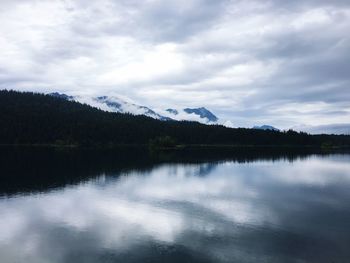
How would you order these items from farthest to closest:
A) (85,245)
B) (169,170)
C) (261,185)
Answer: (169,170) < (261,185) < (85,245)

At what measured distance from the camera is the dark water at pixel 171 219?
121ft

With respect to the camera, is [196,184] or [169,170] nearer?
[196,184]

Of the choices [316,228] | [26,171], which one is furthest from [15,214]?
[26,171]

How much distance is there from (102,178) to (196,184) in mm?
22325

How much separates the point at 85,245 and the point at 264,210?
28.0 meters

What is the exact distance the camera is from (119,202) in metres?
63.4

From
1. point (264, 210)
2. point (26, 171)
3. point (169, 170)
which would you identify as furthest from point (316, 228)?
point (26, 171)

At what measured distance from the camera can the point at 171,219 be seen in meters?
50.8

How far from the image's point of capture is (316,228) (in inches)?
1832

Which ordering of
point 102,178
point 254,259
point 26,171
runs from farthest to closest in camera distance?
point 26,171
point 102,178
point 254,259

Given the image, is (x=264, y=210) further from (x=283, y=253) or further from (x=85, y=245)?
(x=85, y=245)

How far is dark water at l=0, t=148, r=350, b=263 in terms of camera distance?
121ft

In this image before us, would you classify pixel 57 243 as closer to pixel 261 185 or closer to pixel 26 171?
pixel 261 185

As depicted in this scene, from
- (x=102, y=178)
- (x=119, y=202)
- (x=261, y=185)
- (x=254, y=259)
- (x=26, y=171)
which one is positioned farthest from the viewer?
(x=26, y=171)
